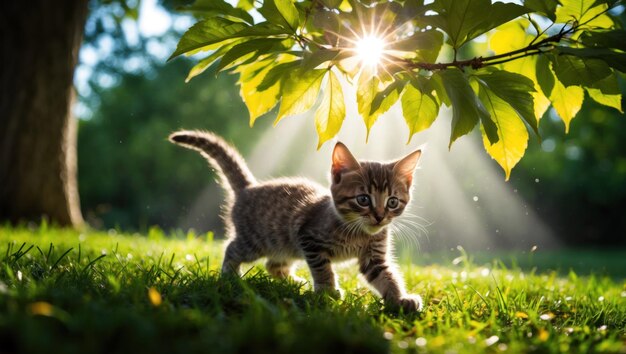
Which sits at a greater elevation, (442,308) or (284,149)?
(284,149)

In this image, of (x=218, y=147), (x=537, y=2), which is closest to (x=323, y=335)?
→ (x=537, y=2)

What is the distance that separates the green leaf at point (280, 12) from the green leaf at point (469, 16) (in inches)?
21.6

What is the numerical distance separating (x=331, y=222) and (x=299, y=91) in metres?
1.05

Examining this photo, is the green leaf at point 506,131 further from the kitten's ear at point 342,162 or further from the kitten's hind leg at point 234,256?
the kitten's hind leg at point 234,256

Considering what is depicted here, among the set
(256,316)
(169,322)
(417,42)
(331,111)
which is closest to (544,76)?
(417,42)

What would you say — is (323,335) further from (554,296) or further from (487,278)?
(487,278)

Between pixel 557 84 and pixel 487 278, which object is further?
pixel 487 278

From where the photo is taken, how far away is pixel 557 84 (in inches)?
102

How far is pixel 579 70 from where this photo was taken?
226 cm

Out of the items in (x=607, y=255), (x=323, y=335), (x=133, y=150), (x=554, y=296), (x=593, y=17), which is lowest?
(x=607, y=255)

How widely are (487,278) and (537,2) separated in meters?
2.32

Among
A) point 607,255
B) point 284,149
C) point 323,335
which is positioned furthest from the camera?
point 284,149

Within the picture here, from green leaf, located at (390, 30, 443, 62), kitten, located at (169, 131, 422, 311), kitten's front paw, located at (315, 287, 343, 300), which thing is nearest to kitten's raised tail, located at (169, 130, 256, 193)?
kitten, located at (169, 131, 422, 311)

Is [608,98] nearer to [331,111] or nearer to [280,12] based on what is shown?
[331,111]
